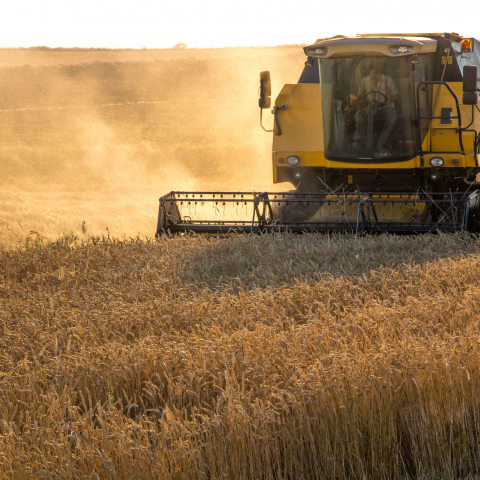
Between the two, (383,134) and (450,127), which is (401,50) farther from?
(450,127)

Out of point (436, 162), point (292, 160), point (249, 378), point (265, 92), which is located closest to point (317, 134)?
point (292, 160)

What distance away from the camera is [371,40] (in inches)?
263

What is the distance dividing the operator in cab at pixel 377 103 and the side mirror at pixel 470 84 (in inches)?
27.6

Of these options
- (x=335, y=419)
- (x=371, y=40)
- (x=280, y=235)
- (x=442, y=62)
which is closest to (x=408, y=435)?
(x=335, y=419)

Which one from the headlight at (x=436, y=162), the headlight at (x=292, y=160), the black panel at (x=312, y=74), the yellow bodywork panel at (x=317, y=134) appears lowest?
the headlight at (x=436, y=162)

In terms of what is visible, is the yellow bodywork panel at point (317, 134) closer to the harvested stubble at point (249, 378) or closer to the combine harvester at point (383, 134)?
the combine harvester at point (383, 134)

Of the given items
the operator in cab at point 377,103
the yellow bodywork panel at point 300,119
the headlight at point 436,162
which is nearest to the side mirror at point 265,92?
the yellow bodywork panel at point 300,119

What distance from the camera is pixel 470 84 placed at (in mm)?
6609

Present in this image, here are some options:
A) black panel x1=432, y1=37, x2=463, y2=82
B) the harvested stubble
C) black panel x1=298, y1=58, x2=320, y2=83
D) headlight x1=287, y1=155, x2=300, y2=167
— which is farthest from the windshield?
the harvested stubble

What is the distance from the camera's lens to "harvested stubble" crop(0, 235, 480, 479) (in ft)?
8.02

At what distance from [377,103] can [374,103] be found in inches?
1.2

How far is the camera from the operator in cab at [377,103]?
701 centimetres

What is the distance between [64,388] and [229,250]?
2.90m

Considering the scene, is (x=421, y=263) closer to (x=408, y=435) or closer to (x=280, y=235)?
(x=280, y=235)
